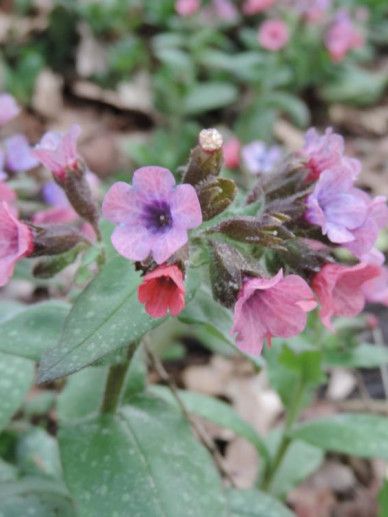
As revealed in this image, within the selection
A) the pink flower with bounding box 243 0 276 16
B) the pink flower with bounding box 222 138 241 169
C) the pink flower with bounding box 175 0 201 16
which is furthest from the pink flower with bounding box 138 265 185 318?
the pink flower with bounding box 243 0 276 16

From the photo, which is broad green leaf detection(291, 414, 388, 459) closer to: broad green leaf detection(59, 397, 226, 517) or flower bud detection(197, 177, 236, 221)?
broad green leaf detection(59, 397, 226, 517)

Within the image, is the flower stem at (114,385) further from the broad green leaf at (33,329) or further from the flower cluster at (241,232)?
the flower cluster at (241,232)

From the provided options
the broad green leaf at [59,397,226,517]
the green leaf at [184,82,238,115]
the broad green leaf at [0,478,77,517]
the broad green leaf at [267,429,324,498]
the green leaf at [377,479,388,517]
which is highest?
the broad green leaf at [59,397,226,517]

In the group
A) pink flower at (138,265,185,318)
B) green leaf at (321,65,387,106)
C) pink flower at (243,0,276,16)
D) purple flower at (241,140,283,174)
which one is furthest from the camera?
green leaf at (321,65,387,106)

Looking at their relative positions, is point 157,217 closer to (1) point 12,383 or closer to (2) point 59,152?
(2) point 59,152

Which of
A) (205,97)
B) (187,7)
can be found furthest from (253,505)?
(187,7)

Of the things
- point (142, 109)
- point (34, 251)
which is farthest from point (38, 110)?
point (34, 251)

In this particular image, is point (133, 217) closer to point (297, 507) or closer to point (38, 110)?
point (297, 507)

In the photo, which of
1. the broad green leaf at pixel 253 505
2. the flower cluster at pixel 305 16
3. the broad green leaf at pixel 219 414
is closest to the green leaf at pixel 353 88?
the flower cluster at pixel 305 16
